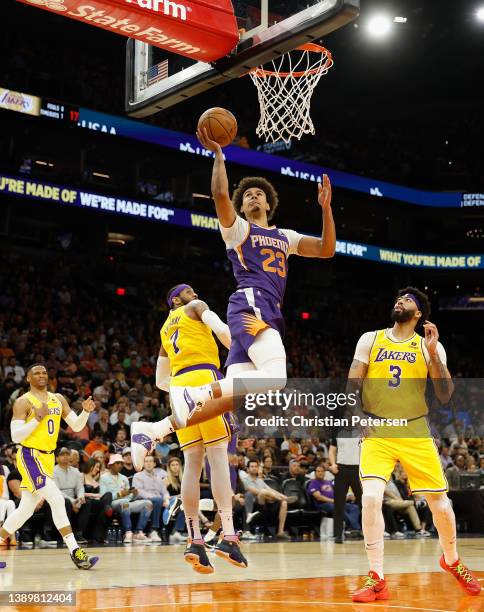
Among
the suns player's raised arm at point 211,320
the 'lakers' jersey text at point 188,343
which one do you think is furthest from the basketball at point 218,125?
the 'lakers' jersey text at point 188,343

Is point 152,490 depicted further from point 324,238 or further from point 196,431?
point 324,238

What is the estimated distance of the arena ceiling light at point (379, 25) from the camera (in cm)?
2252

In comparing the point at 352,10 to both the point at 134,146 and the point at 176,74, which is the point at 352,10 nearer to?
the point at 176,74

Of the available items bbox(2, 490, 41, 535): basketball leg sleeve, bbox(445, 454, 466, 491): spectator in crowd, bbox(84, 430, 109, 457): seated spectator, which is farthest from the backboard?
bbox(445, 454, 466, 491): spectator in crowd

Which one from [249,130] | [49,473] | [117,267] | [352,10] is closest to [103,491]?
[49,473]

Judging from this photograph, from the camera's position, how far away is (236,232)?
19.7 feet

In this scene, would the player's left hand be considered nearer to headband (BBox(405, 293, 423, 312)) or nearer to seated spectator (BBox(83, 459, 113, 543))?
headband (BBox(405, 293, 423, 312))

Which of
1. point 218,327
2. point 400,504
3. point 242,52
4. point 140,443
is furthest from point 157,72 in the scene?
point 400,504

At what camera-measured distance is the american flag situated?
26.8 ft

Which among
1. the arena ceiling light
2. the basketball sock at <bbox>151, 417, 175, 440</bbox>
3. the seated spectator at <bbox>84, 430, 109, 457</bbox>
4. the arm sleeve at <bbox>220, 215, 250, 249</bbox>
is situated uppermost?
the arena ceiling light

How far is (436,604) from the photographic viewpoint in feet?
19.1

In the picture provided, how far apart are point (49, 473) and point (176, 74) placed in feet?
13.8

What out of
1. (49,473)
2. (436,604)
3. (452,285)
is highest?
(452,285)

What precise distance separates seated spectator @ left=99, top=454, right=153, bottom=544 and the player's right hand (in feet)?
13.0
